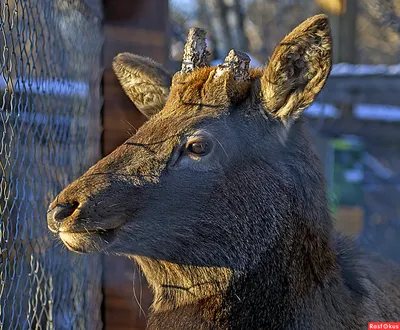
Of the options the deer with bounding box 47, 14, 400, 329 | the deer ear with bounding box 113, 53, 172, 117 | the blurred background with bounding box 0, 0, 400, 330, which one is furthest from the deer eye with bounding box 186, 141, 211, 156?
the blurred background with bounding box 0, 0, 400, 330

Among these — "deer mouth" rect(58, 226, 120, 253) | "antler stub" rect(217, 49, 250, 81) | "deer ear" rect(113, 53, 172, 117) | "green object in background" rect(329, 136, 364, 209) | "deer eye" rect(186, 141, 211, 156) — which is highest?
"antler stub" rect(217, 49, 250, 81)

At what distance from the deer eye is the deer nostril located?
0.66 meters

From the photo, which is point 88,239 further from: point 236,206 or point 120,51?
point 120,51

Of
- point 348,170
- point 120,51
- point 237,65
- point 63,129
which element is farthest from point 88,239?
point 348,170

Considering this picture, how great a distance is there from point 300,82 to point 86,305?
2499 mm

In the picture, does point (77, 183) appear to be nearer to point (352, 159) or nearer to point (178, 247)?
point (178, 247)

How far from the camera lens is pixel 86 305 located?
4691mm

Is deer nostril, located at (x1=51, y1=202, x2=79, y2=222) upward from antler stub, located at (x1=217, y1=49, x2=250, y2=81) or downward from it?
downward

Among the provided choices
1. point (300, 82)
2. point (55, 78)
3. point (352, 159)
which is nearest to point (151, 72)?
point (55, 78)

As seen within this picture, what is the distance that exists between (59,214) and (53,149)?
1.36 meters

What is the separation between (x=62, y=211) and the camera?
288 centimetres

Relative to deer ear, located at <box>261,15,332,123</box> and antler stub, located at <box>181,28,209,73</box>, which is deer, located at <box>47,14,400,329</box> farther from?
antler stub, located at <box>181,28,209,73</box>

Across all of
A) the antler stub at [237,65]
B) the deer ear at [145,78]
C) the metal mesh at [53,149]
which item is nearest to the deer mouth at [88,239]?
the metal mesh at [53,149]

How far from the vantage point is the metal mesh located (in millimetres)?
3863
